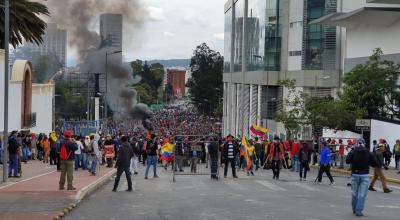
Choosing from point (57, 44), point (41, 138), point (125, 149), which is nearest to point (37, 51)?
point (57, 44)

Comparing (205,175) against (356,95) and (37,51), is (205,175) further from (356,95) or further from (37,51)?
(37,51)

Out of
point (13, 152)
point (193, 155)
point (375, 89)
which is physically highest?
point (375, 89)

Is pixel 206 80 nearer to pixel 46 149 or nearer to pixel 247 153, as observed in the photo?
pixel 46 149

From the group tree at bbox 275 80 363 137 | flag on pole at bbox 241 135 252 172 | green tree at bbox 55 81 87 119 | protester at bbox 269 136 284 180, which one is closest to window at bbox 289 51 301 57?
tree at bbox 275 80 363 137

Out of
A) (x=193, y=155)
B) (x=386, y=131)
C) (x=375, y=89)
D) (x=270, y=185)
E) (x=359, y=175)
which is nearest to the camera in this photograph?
(x=359, y=175)

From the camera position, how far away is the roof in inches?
1902

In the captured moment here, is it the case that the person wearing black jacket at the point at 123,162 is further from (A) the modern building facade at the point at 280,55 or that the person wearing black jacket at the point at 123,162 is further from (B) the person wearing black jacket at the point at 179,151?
(A) the modern building facade at the point at 280,55

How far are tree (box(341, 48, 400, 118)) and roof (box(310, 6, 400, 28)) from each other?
674 cm

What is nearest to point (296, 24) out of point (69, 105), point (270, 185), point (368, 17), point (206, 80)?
point (368, 17)

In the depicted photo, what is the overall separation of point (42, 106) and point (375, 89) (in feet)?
79.1

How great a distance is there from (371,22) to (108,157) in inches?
1142

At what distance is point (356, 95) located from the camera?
1645 inches

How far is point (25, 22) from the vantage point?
111 feet

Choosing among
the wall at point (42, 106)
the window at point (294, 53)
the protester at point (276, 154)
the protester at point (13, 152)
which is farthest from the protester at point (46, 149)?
the window at point (294, 53)
